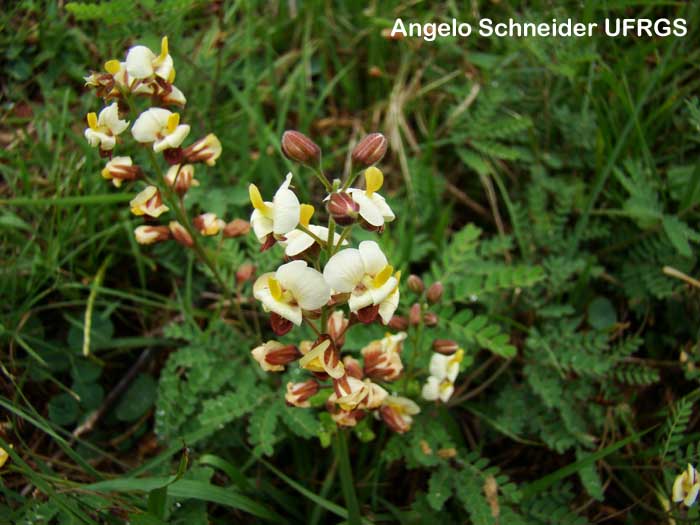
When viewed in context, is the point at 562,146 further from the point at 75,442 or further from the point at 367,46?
the point at 75,442

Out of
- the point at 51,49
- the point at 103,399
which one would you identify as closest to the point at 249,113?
the point at 51,49

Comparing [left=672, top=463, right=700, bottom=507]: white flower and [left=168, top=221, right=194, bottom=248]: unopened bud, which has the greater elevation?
[left=168, top=221, right=194, bottom=248]: unopened bud

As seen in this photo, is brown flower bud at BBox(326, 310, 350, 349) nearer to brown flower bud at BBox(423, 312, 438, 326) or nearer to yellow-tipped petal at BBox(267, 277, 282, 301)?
yellow-tipped petal at BBox(267, 277, 282, 301)

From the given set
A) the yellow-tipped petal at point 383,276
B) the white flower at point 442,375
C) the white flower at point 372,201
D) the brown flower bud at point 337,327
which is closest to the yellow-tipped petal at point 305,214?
the white flower at point 372,201

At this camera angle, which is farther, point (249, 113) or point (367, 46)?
point (367, 46)

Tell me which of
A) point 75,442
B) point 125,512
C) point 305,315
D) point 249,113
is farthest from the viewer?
point 249,113

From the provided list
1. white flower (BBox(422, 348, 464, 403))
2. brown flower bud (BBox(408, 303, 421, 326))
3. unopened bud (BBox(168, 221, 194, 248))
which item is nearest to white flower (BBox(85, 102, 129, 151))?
unopened bud (BBox(168, 221, 194, 248))

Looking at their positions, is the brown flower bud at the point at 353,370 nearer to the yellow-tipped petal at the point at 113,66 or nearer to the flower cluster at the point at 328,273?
the flower cluster at the point at 328,273
